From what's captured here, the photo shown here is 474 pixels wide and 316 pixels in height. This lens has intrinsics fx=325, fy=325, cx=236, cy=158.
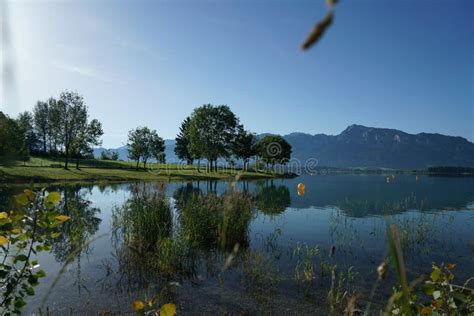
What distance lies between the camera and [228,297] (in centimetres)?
805

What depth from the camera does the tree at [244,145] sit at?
81131mm

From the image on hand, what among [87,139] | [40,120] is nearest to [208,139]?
[87,139]

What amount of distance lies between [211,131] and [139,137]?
18.5 m

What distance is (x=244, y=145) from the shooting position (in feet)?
279

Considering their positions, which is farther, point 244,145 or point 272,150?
point 272,150

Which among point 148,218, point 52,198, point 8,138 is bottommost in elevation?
point 148,218

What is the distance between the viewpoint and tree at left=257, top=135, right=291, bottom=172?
311 ft

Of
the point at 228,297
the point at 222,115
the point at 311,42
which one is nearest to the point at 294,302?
the point at 228,297

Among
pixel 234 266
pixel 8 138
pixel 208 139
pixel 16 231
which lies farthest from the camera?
pixel 208 139

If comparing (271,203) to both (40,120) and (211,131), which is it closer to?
(211,131)

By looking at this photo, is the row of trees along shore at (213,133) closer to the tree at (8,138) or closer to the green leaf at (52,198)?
the tree at (8,138)

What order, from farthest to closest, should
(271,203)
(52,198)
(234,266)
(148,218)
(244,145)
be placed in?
(244,145) → (271,203) → (148,218) → (234,266) → (52,198)

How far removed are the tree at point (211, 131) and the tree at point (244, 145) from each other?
17.1 ft

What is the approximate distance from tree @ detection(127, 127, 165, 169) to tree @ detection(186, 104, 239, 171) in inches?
403
